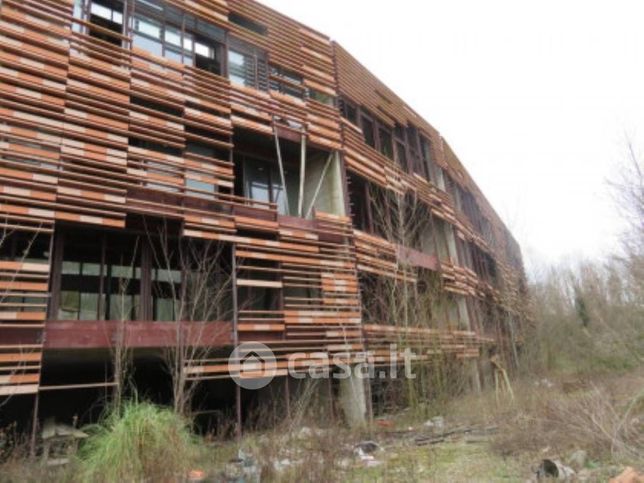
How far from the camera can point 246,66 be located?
49.2ft

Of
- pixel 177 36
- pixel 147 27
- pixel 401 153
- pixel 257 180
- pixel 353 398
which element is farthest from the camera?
pixel 401 153

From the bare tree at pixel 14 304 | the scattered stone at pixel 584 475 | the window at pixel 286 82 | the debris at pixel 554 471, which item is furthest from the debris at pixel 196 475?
the window at pixel 286 82

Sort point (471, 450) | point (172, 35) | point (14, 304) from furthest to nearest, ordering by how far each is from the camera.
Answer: point (172, 35)
point (471, 450)
point (14, 304)

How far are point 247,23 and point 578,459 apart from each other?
48.8ft

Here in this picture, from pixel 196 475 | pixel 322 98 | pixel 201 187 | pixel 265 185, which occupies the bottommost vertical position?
pixel 196 475

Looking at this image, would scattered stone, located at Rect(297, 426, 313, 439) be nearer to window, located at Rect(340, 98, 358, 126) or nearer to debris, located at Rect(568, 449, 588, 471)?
debris, located at Rect(568, 449, 588, 471)

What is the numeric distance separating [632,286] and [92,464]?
60.6 feet

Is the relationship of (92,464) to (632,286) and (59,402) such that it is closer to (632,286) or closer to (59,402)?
(59,402)

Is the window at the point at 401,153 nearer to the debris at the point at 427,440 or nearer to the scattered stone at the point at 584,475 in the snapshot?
the debris at the point at 427,440

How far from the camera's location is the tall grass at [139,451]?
19.6 ft

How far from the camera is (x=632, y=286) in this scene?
17.6 m

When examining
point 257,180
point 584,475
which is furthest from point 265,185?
point 584,475

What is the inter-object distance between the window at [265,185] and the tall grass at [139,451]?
8849 millimetres

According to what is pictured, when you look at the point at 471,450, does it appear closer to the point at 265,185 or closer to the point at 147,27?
the point at 265,185
